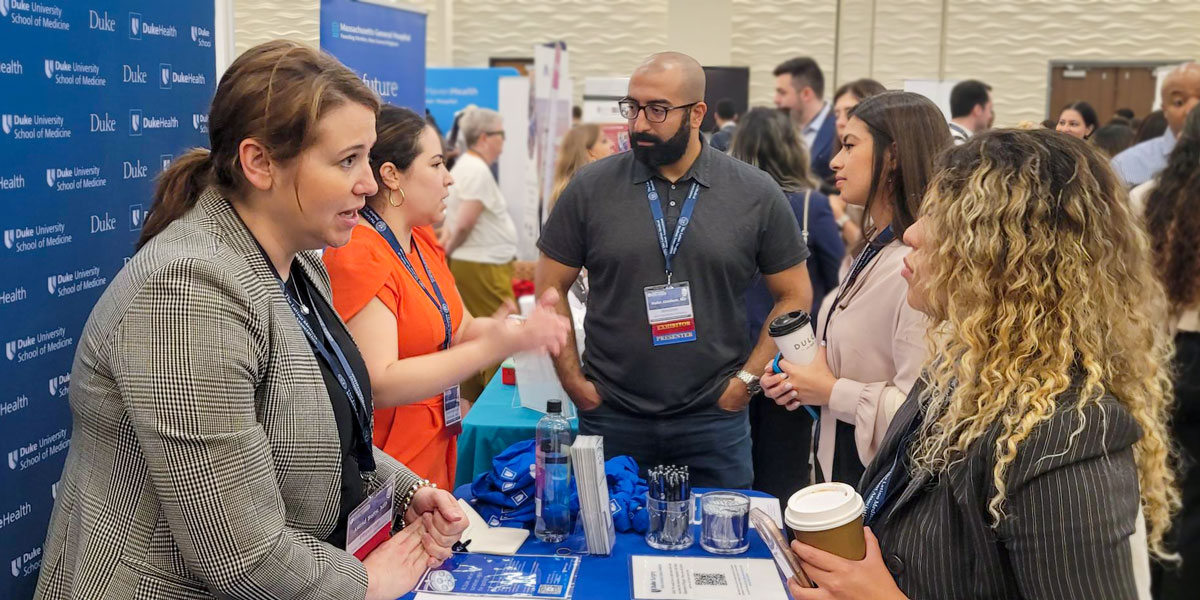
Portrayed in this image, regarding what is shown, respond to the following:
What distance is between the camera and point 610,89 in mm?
6688

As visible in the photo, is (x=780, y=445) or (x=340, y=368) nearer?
(x=340, y=368)

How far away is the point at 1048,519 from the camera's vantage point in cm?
118

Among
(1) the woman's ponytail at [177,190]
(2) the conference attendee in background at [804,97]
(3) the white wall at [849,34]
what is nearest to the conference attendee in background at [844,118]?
(2) the conference attendee in background at [804,97]

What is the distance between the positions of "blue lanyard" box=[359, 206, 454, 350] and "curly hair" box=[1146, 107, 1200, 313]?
1890 millimetres

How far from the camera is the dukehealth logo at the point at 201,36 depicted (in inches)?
83.8

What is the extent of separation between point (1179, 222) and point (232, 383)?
99.8 inches

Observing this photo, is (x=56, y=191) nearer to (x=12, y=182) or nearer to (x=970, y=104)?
(x=12, y=182)

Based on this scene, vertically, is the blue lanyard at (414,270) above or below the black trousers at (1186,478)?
above

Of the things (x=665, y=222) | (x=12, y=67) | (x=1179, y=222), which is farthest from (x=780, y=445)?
(x=12, y=67)

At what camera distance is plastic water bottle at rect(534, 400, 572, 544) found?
6.34ft

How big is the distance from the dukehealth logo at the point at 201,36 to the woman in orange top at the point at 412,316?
42cm

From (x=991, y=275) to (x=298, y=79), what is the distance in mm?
1015

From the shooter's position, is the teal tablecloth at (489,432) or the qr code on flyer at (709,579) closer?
the qr code on flyer at (709,579)

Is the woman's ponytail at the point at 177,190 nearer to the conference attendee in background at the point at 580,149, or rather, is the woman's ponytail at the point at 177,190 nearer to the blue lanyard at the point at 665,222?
the blue lanyard at the point at 665,222
